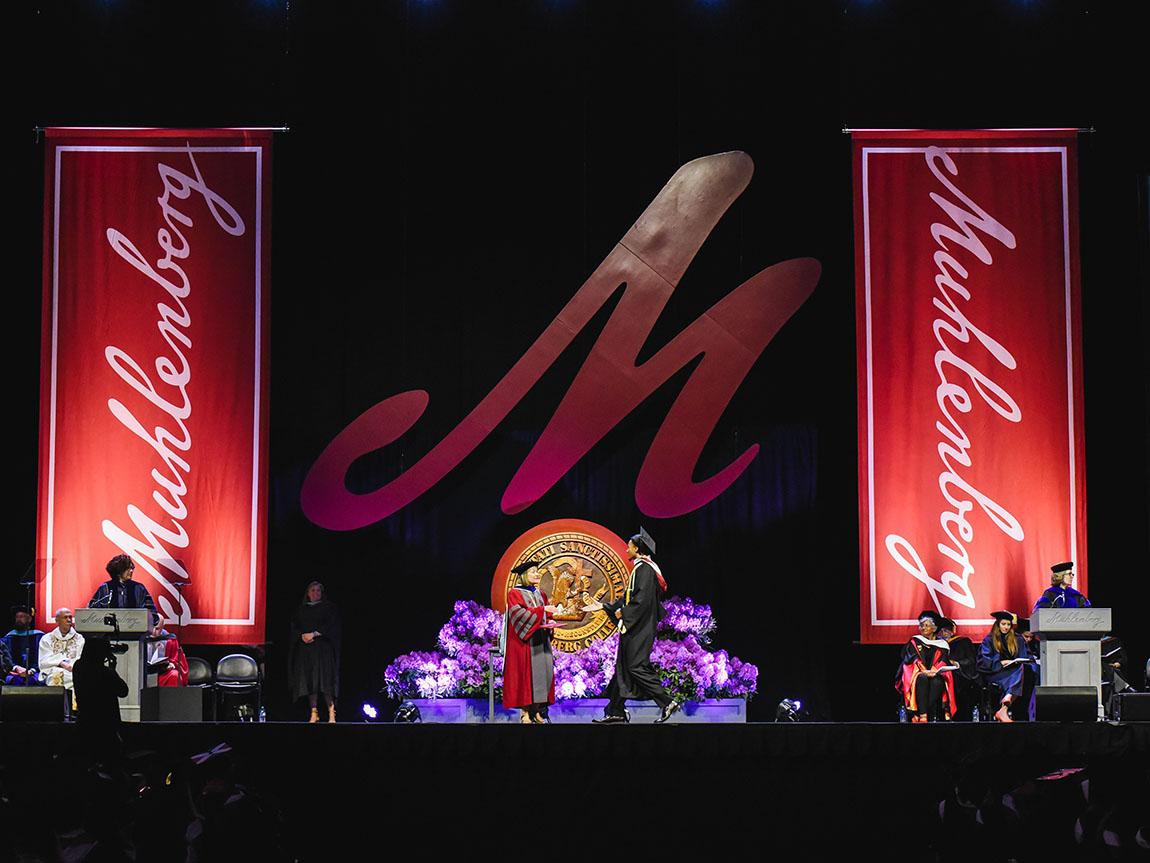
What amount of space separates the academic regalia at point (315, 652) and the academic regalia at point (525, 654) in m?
2.23

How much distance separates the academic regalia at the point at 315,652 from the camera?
1198 cm

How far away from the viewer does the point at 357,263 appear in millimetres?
13195

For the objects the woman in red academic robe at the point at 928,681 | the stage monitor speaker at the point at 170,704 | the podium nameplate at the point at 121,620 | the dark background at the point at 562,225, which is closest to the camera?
the stage monitor speaker at the point at 170,704

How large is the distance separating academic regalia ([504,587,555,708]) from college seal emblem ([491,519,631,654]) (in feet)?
5.78

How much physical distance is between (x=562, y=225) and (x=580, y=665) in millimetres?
4344

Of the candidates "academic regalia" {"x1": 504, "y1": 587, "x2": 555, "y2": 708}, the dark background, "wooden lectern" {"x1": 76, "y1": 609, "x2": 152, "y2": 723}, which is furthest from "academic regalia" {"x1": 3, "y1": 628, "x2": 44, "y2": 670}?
"academic regalia" {"x1": 504, "y1": 587, "x2": 555, "y2": 708}

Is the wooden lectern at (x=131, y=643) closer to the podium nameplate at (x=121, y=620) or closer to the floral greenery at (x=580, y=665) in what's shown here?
the podium nameplate at (x=121, y=620)

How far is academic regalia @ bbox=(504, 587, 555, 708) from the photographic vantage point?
1047 centimetres

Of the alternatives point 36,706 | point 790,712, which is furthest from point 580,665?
point 36,706

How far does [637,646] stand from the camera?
10.3 m
